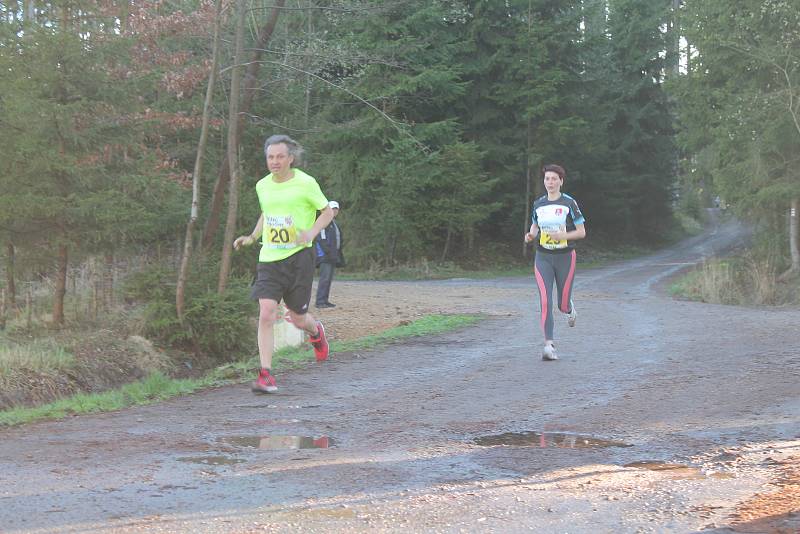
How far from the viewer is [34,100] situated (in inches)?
535

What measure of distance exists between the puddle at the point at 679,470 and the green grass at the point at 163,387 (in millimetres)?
4276

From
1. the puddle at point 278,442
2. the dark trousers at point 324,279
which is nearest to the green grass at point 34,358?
the dark trousers at point 324,279

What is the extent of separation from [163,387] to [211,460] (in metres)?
2.98

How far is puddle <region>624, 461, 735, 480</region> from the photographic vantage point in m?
4.80

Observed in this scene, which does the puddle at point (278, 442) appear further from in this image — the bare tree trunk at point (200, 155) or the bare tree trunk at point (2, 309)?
the bare tree trunk at point (2, 309)

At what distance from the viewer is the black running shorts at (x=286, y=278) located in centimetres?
762

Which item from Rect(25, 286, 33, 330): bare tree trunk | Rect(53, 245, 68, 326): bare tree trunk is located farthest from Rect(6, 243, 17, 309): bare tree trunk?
Rect(53, 245, 68, 326): bare tree trunk

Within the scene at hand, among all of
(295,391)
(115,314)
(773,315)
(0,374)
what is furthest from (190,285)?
(773,315)

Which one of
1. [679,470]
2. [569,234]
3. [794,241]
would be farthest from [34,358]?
[794,241]

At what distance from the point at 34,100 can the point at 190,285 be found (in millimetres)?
3867

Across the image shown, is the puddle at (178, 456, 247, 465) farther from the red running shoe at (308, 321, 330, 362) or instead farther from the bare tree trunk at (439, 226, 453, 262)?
the bare tree trunk at (439, 226, 453, 262)

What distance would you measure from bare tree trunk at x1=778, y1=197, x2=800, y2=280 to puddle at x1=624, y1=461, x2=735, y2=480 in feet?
77.0

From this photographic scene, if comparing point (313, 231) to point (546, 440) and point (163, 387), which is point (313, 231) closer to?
point (163, 387)

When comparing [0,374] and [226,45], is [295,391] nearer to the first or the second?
[0,374]
